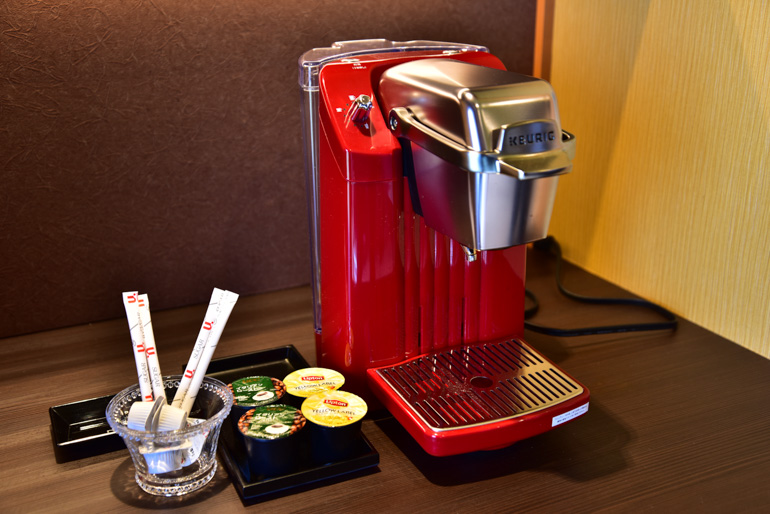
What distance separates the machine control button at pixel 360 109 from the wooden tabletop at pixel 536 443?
0.31 m

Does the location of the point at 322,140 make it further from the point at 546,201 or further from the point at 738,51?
the point at 738,51

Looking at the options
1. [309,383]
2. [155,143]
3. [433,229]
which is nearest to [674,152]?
[433,229]

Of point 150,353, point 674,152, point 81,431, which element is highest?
point 674,152

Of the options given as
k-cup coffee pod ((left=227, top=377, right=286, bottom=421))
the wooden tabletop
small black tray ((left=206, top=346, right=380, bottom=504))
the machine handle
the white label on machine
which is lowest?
the wooden tabletop

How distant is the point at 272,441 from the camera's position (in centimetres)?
64

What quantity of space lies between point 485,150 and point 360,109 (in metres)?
0.17

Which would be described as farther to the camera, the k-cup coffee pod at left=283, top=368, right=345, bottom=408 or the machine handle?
the k-cup coffee pod at left=283, top=368, right=345, bottom=408

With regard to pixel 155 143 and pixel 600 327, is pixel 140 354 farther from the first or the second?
pixel 600 327

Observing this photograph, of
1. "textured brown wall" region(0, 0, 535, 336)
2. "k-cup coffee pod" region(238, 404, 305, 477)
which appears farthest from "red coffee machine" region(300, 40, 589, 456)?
"textured brown wall" region(0, 0, 535, 336)

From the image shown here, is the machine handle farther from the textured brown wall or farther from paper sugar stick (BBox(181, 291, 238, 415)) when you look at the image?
the textured brown wall

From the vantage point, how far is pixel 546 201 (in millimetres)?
632

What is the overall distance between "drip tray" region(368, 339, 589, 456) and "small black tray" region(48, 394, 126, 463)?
10.6 inches

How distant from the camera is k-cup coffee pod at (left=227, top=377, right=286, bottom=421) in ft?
2.29

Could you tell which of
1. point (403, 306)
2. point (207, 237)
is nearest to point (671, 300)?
point (403, 306)
